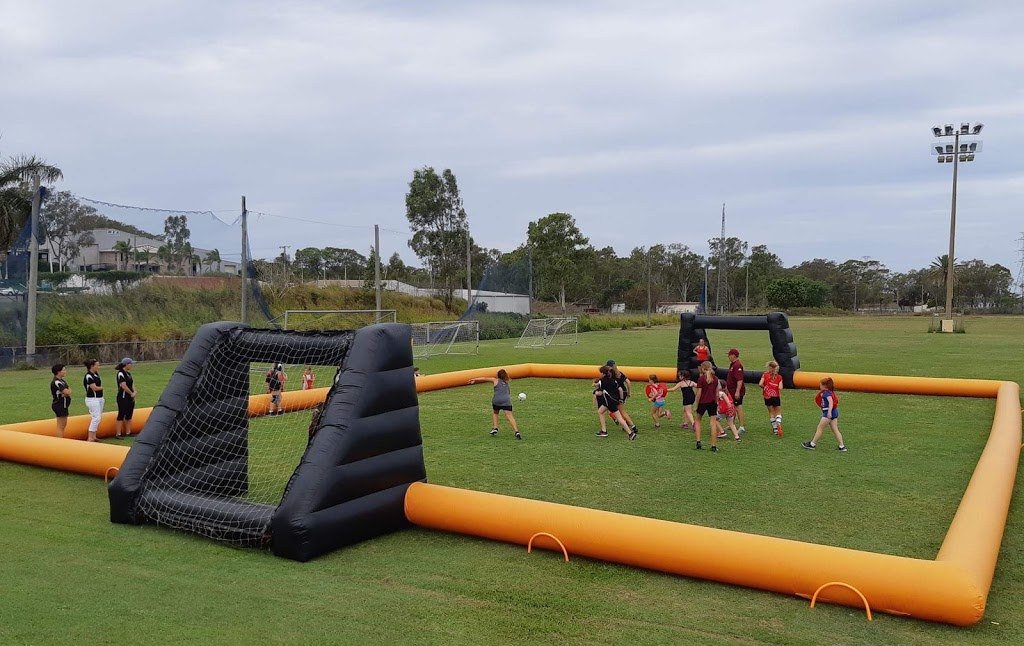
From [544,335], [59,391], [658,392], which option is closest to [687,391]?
[658,392]

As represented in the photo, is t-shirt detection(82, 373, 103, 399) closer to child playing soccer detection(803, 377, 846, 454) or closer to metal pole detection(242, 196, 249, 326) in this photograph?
child playing soccer detection(803, 377, 846, 454)

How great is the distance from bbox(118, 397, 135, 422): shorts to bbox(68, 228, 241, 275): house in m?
15.5

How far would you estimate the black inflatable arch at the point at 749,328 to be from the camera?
1870 cm

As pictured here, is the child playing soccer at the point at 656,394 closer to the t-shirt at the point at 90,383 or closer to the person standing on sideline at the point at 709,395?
the person standing on sideline at the point at 709,395

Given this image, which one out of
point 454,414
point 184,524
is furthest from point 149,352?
point 184,524

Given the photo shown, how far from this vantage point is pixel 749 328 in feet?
62.6

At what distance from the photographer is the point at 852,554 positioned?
232 inches

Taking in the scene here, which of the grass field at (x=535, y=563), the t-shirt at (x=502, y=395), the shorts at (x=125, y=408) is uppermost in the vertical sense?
the t-shirt at (x=502, y=395)

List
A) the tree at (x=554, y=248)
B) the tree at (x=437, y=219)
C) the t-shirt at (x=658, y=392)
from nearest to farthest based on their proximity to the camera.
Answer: the t-shirt at (x=658, y=392) → the tree at (x=437, y=219) → the tree at (x=554, y=248)

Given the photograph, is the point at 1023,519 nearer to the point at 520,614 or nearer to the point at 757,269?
the point at 520,614

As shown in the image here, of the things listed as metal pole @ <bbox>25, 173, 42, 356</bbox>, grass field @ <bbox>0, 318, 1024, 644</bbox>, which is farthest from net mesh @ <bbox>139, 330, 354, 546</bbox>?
metal pole @ <bbox>25, 173, 42, 356</bbox>

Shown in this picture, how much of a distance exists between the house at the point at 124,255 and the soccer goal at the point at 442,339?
8146 millimetres

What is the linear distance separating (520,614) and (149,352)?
24035 mm

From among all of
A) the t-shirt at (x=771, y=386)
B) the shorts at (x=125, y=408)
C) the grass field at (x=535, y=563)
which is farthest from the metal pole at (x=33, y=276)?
the t-shirt at (x=771, y=386)
